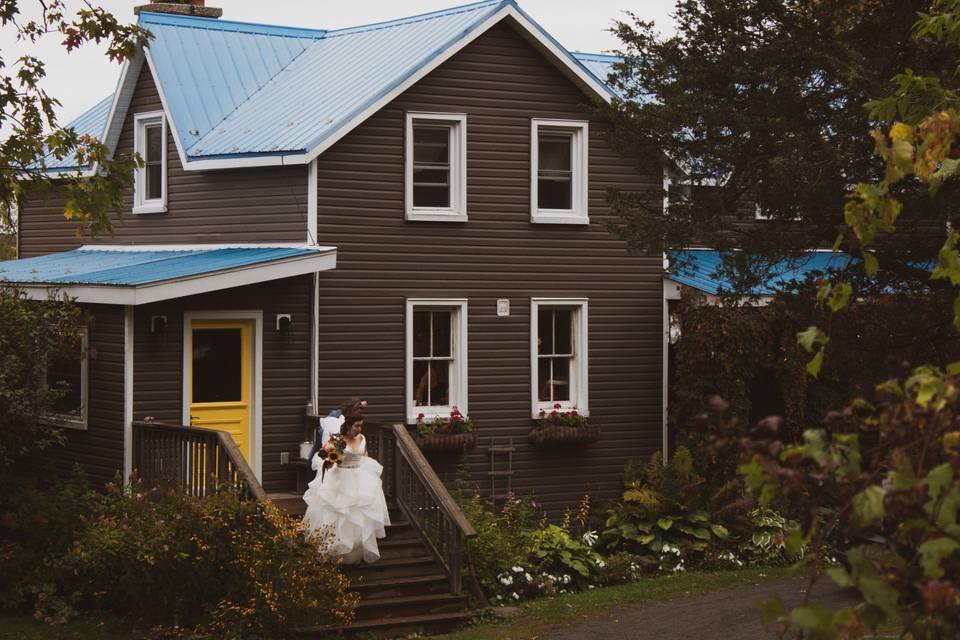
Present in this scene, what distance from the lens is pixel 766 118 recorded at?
705 inches

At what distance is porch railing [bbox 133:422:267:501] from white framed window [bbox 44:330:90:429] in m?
1.38

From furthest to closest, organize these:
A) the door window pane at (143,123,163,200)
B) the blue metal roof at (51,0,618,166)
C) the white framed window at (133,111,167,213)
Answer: the door window pane at (143,123,163,200)
the white framed window at (133,111,167,213)
the blue metal roof at (51,0,618,166)

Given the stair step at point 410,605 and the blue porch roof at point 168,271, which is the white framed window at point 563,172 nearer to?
the blue porch roof at point 168,271

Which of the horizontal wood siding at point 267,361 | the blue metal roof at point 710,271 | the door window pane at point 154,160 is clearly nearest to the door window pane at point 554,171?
the blue metal roof at point 710,271

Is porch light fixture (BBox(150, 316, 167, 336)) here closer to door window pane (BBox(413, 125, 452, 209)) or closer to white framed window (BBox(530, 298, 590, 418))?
door window pane (BBox(413, 125, 452, 209))

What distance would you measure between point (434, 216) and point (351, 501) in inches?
253

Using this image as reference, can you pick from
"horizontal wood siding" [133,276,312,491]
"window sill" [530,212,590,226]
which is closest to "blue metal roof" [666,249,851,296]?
"window sill" [530,212,590,226]

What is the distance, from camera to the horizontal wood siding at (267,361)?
747 inches

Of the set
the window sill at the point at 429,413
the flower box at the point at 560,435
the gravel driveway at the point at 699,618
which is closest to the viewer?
the gravel driveway at the point at 699,618

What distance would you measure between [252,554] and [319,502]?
4.04ft

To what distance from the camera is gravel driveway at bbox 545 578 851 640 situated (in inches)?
641

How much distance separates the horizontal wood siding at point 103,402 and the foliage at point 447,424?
15.2 feet

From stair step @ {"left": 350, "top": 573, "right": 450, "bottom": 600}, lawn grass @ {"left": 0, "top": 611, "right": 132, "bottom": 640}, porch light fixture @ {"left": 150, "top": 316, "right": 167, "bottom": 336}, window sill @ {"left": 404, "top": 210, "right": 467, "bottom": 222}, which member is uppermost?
window sill @ {"left": 404, "top": 210, "right": 467, "bottom": 222}

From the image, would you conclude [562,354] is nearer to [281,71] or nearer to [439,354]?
[439,354]
